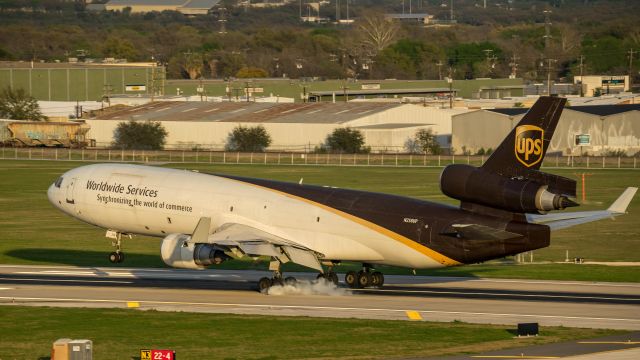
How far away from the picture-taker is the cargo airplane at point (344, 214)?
152 ft

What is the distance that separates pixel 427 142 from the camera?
148 m

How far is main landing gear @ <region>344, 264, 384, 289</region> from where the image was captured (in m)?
54.2

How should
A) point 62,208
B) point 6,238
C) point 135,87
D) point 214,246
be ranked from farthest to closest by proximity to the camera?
point 135,87 < point 6,238 < point 62,208 < point 214,246

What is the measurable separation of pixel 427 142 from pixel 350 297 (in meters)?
97.4

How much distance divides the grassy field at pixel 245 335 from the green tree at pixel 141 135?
106m

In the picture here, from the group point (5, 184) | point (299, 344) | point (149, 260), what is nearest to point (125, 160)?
point (5, 184)

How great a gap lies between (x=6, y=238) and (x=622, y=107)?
89223mm

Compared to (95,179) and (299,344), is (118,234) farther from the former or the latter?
(299,344)

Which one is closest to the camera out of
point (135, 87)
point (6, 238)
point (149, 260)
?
point (149, 260)

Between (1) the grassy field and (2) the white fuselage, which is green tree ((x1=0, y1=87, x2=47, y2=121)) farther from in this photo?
(1) the grassy field

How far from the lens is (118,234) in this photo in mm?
59344

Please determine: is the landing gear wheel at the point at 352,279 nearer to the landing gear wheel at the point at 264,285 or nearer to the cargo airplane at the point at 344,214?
the cargo airplane at the point at 344,214

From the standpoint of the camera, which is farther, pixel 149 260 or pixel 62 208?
pixel 149 260

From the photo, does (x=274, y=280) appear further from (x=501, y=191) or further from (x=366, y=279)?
(x=501, y=191)
